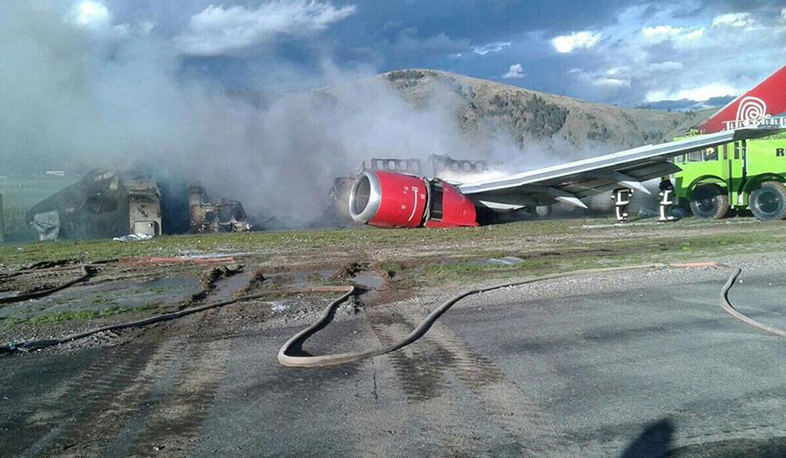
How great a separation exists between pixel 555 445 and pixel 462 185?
13976 mm

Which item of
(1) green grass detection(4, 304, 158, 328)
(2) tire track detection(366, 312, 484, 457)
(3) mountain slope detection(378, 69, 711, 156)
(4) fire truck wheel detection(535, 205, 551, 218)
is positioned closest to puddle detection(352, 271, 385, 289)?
(2) tire track detection(366, 312, 484, 457)

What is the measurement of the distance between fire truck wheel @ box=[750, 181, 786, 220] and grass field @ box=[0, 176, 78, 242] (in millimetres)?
21085

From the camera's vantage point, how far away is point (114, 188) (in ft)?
65.5

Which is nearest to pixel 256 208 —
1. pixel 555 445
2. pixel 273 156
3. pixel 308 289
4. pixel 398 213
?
pixel 273 156

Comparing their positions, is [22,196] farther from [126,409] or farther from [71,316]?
[126,409]

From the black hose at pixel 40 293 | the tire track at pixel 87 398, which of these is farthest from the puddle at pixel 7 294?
the tire track at pixel 87 398

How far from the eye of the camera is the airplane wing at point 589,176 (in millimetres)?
15406

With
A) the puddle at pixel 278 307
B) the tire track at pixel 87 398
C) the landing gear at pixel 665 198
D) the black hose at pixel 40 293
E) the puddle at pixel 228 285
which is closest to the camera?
the tire track at pixel 87 398

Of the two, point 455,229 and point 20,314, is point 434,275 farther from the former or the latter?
Result: point 455,229

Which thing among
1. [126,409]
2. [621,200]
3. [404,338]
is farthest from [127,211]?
[126,409]

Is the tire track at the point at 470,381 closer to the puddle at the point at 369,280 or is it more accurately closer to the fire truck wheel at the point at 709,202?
the puddle at the point at 369,280

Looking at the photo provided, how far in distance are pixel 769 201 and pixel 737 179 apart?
1.08 meters

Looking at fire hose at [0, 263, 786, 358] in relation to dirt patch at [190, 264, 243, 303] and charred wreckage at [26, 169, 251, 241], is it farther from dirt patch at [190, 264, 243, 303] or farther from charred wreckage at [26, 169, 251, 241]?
charred wreckage at [26, 169, 251, 241]

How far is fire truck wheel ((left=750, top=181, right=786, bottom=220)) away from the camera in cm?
1755
